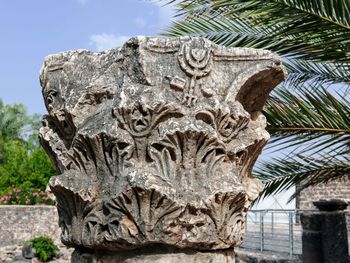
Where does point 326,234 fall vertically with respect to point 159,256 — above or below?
above

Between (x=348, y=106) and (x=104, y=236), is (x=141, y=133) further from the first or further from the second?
(x=348, y=106)

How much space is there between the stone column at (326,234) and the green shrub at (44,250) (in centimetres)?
880

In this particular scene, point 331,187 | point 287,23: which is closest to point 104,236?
point 287,23

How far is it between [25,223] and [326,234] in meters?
12.2

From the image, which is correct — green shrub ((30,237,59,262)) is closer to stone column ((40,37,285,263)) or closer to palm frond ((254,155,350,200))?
palm frond ((254,155,350,200))

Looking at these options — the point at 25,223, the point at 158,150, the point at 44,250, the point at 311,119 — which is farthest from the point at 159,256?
the point at 25,223

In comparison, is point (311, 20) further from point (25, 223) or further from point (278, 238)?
point (25, 223)

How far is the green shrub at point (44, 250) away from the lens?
13655 millimetres

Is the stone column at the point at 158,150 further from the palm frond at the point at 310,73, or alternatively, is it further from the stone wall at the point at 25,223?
the stone wall at the point at 25,223

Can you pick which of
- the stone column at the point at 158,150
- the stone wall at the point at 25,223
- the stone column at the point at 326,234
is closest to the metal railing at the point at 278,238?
the stone column at the point at 326,234

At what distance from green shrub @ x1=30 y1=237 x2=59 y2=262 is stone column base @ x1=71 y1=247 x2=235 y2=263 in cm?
1207

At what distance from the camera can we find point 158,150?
2.05m

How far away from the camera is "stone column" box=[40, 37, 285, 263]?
2.01m

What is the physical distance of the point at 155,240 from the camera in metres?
2.00
